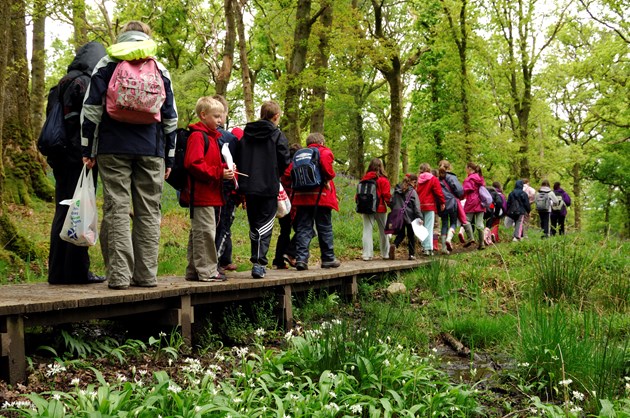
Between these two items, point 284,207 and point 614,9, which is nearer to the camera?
point 284,207

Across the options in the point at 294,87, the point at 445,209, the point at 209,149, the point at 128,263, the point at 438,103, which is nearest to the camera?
the point at 128,263

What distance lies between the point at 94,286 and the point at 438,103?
24913mm

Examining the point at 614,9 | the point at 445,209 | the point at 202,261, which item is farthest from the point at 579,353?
the point at 614,9

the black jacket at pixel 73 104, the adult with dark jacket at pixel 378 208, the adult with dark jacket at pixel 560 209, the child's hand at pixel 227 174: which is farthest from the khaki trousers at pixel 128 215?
the adult with dark jacket at pixel 560 209

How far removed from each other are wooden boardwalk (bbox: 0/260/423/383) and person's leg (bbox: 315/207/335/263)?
4.25ft

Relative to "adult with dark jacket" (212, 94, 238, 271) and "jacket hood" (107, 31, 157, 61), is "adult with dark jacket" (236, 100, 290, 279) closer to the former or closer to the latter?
"adult with dark jacket" (212, 94, 238, 271)

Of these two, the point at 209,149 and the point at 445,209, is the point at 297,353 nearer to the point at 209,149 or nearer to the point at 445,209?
the point at 209,149

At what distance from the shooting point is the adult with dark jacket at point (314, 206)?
852 cm

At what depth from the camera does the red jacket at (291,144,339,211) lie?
8484 mm

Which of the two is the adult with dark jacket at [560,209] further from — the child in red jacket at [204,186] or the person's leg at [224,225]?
the child in red jacket at [204,186]

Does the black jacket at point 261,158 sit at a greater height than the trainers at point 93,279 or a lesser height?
greater

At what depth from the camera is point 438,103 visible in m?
28.4

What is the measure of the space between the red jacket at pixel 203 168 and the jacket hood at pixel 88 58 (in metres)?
1.14

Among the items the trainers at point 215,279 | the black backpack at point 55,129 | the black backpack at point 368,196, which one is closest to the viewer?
the black backpack at point 55,129
